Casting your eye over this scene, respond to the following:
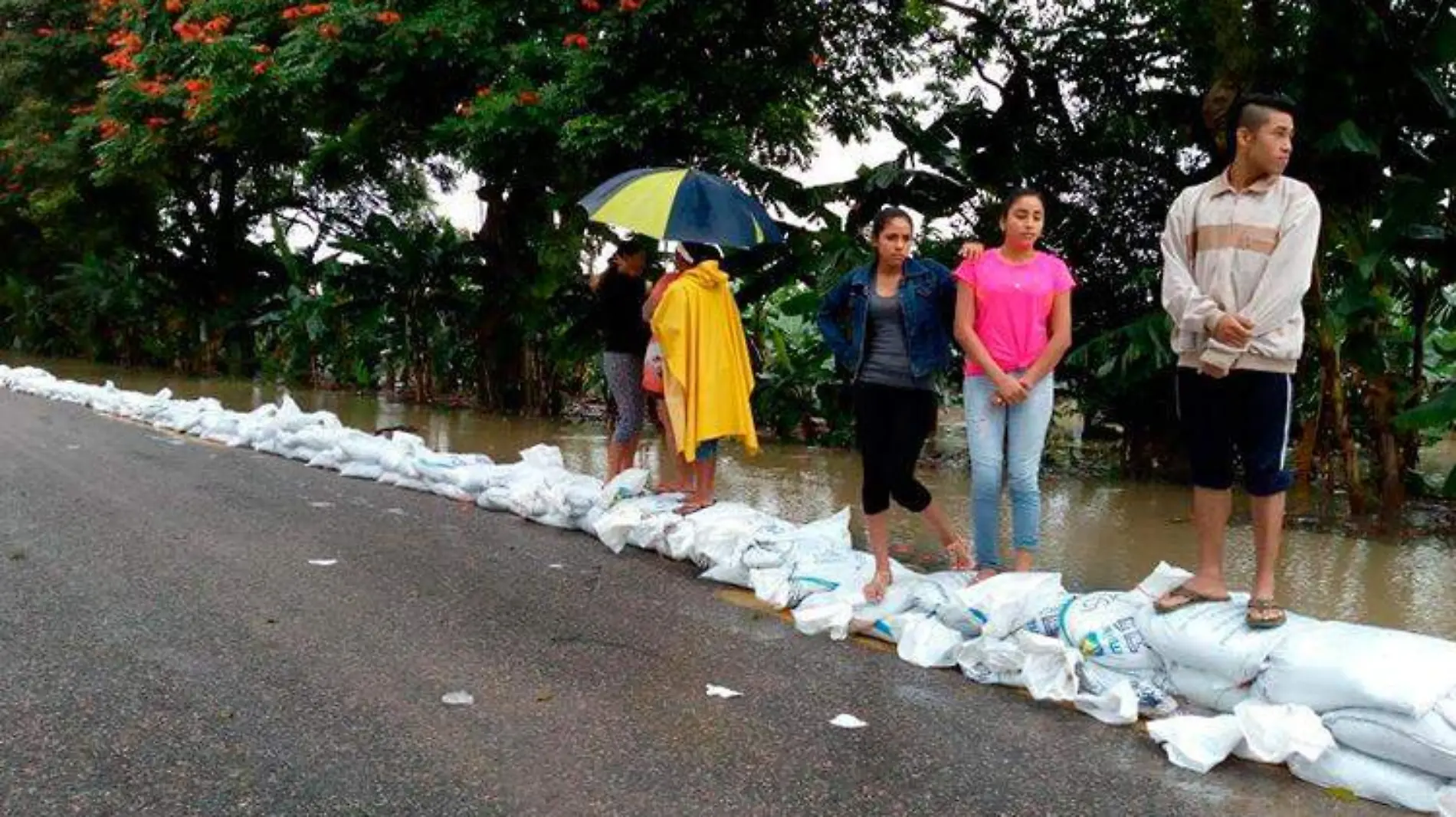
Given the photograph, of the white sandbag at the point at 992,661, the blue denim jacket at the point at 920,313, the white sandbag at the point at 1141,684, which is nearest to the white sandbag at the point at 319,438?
the blue denim jacket at the point at 920,313

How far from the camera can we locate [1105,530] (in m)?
6.83

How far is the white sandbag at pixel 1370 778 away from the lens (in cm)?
287

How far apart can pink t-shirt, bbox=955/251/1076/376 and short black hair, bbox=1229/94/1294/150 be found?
37.5 inches

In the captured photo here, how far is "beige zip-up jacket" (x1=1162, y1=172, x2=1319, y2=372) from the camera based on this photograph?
11.5 feet

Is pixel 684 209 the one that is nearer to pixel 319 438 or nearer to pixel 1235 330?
pixel 1235 330

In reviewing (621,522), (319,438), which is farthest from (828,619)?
(319,438)

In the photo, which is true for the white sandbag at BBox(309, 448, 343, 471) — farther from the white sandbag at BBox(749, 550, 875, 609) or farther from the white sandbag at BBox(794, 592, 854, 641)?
the white sandbag at BBox(794, 592, 854, 641)

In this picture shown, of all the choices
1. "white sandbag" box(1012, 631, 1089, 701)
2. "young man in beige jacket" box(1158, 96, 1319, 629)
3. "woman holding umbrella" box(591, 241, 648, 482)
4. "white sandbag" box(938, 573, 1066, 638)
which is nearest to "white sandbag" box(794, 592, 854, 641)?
"white sandbag" box(938, 573, 1066, 638)

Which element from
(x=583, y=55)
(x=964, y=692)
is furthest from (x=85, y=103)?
(x=964, y=692)

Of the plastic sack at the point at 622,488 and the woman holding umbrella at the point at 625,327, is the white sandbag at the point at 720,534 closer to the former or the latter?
the plastic sack at the point at 622,488

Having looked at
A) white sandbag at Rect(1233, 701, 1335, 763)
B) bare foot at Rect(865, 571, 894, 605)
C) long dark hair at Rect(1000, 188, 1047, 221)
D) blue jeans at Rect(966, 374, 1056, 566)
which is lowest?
white sandbag at Rect(1233, 701, 1335, 763)

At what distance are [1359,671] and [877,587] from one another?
1725 millimetres

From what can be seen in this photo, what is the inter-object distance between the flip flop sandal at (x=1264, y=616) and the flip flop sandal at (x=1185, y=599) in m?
0.18

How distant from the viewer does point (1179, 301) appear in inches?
144
